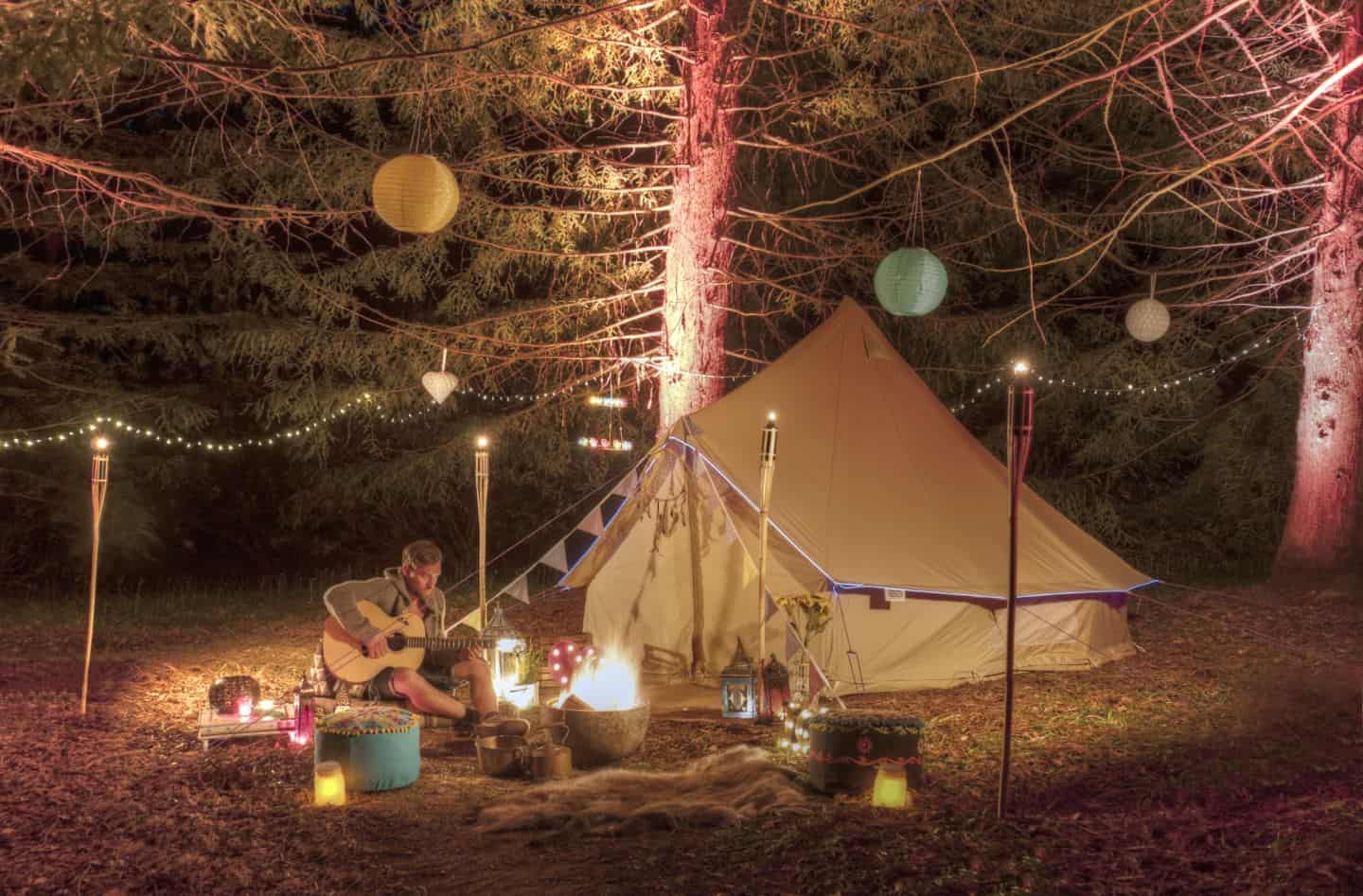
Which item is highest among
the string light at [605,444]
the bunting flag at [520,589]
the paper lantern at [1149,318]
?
the paper lantern at [1149,318]

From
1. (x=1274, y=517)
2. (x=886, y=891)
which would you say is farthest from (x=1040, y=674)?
(x=1274, y=517)

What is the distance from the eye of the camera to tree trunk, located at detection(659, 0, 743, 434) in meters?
8.95

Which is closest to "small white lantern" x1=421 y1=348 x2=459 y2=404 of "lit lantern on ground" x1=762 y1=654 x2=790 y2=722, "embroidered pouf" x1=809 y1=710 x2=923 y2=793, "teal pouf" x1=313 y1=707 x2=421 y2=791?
"lit lantern on ground" x1=762 y1=654 x2=790 y2=722

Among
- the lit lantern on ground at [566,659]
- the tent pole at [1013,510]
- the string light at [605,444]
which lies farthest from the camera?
the string light at [605,444]

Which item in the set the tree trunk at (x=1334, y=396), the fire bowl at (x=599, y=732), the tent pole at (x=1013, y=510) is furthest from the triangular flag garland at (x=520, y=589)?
the tree trunk at (x=1334, y=396)

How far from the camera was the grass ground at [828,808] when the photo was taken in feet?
13.4

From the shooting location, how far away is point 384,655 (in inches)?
246

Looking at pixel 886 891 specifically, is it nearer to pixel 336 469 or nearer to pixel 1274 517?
pixel 336 469

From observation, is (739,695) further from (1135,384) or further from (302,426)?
(302,426)

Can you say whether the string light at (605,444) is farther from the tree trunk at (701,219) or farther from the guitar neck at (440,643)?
the guitar neck at (440,643)

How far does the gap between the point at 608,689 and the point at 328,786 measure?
1453 millimetres

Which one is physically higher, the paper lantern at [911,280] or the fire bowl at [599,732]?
the paper lantern at [911,280]

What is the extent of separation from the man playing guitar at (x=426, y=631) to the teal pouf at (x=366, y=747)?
0.78m

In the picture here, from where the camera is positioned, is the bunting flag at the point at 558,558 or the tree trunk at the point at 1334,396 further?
the tree trunk at the point at 1334,396
